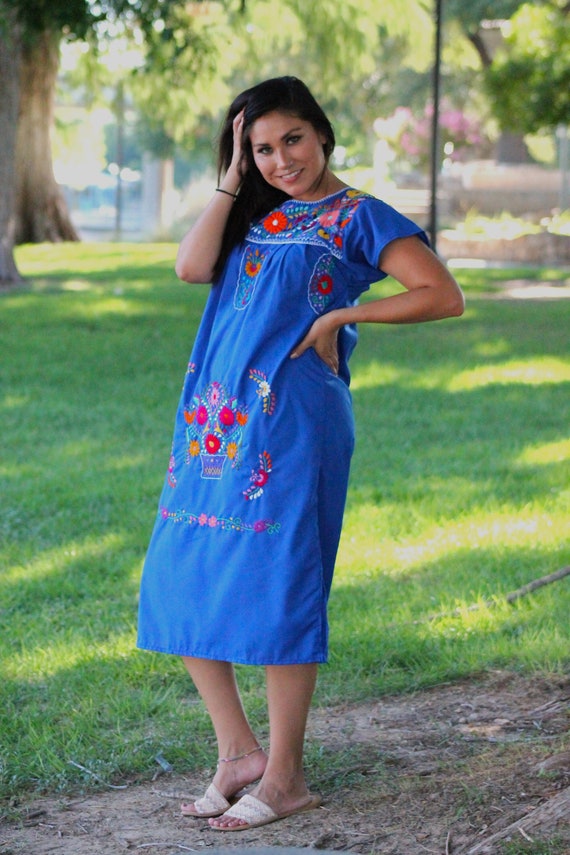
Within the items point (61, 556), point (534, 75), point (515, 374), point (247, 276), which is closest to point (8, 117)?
point (534, 75)

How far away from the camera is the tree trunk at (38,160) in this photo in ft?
66.5

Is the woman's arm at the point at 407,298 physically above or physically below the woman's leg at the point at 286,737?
above

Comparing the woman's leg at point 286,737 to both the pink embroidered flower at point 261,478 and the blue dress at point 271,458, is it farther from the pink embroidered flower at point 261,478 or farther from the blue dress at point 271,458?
the pink embroidered flower at point 261,478

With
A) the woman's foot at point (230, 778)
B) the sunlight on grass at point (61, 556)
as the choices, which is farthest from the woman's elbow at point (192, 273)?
the sunlight on grass at point (61, 556)

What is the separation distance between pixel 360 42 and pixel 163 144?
23.8 meters

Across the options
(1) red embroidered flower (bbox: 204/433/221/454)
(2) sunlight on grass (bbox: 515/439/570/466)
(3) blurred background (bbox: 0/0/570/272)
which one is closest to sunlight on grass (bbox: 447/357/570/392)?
(2) sunlight on grass (bbox: 515/439/570/466)

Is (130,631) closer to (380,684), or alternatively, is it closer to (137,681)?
(137,681)

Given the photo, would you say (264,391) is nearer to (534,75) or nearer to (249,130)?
(249,130)

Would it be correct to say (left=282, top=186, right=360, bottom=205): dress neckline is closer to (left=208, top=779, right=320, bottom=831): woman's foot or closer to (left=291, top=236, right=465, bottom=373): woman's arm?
(left=291, top=236, right=465, bottom=373): woman's arm

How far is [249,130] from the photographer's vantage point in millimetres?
2953

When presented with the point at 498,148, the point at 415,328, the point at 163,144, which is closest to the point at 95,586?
the point at 415,328

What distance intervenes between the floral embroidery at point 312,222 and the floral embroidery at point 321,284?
27 mm

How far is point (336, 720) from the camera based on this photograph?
3758 millimetres

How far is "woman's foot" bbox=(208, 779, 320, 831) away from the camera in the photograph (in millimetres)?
3018
